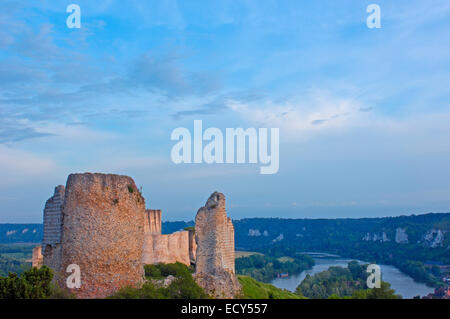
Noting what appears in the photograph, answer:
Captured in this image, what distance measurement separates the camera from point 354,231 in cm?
16075

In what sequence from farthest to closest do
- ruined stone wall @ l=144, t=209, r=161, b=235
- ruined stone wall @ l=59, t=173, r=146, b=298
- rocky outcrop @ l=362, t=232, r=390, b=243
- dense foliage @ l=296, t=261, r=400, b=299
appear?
rocky outcrop @ l=362, t=232, r=390, b=243 < dense foliage @ l=296, t=261, r=400, b=299 < ruined stone wall @ l=144, t=209, r=161, b=235 < ruined stone wall @ l=59, t=173, r=146, b=298

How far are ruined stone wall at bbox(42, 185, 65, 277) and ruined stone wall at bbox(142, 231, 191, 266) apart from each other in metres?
9.88

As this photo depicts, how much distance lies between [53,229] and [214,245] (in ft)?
31.5

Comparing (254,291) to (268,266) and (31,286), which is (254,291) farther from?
(268,266)

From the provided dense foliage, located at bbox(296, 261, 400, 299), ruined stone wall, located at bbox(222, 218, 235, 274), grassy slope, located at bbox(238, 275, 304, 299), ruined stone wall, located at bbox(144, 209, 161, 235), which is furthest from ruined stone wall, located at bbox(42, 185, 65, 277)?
dense foliage, located at bbox(296, 261, 400, 299)

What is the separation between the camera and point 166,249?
1089 inches

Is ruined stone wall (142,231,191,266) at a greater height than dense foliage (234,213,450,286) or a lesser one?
greater

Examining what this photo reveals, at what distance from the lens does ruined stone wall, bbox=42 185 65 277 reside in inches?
647

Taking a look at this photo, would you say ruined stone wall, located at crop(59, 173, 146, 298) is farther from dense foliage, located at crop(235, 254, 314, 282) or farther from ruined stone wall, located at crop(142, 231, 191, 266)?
dense foliage, located at crop(235, 254, 314, 282)

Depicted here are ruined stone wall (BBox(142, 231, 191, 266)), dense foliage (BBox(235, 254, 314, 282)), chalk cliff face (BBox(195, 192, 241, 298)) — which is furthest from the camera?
dense foliage (BBox(235, 254, 314, 282))

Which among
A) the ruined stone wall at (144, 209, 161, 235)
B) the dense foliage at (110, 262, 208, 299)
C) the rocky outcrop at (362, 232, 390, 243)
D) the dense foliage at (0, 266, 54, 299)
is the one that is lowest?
the rocky outcrop at (362, 232, 390, 243)

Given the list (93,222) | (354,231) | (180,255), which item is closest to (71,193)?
(93,222)
